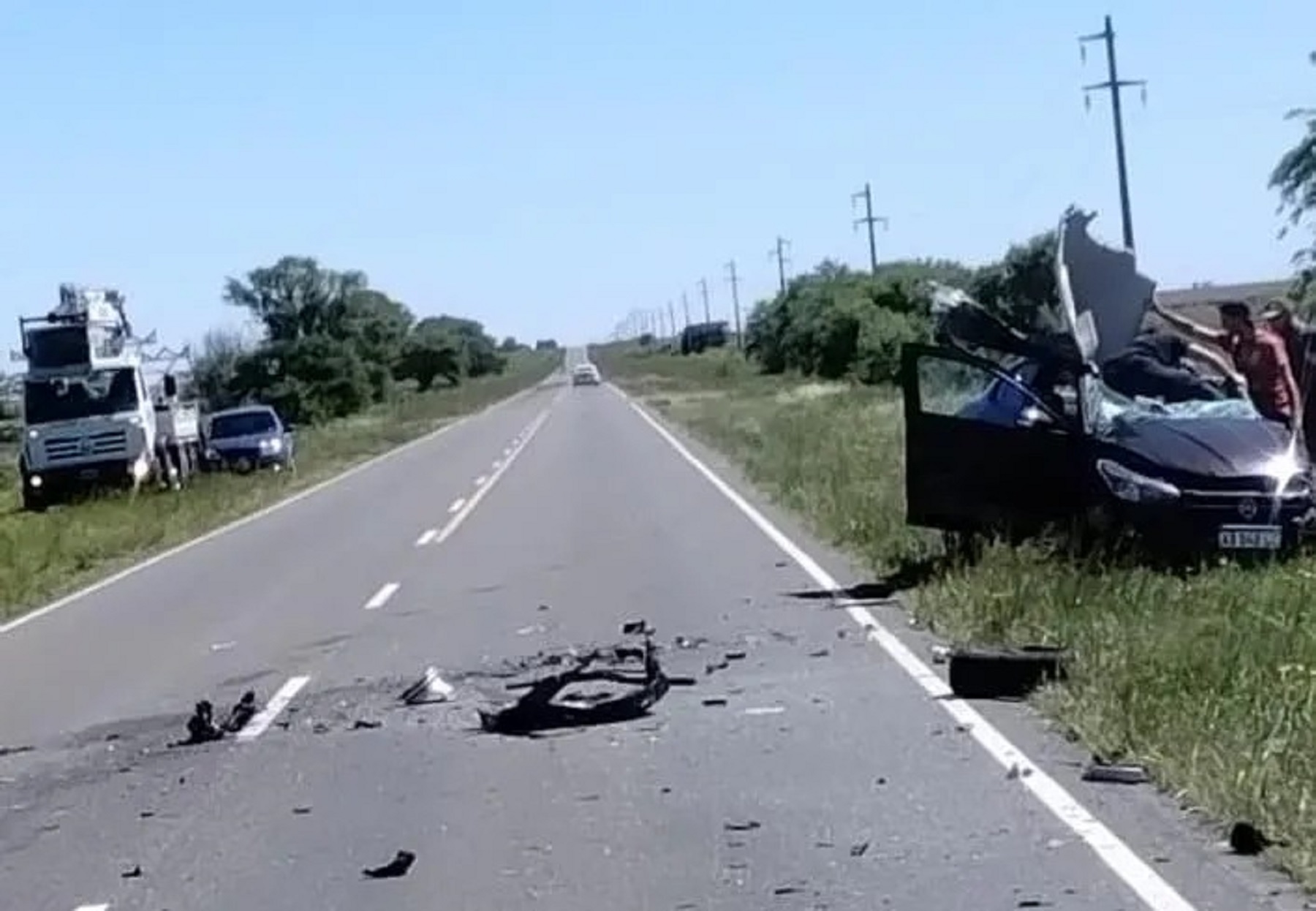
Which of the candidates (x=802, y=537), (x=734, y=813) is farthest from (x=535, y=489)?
(x=734, y=813)

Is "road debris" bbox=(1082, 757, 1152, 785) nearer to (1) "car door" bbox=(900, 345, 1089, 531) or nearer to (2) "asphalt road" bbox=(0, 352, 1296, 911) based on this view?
(2) "asphalt road" bbox=(0, 352, 1296, 911)

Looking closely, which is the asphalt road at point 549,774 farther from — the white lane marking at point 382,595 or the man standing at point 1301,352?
the man standing at point 1301,352

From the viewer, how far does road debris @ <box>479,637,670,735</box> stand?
12.8 m

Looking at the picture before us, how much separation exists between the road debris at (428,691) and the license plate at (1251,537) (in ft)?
18.2

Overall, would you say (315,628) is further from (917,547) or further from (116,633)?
(917,547)

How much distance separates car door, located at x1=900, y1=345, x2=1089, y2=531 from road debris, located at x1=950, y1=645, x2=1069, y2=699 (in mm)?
4728

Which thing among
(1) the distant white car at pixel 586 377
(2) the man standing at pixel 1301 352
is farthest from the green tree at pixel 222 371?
(2) the man standing at pixel 1301 352

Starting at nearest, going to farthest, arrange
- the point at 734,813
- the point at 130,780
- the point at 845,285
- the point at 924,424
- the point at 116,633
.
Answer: the point at 734,813 < the point at 130,780 < the point at 924,424 < the point at 116,633 < the point at 845,285

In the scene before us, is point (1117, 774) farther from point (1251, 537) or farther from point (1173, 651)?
point (1251, 537)

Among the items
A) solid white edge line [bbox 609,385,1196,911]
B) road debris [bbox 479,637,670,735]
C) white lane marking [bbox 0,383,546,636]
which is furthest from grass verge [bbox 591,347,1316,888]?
white lane marking [bbox 0,383,546,636]

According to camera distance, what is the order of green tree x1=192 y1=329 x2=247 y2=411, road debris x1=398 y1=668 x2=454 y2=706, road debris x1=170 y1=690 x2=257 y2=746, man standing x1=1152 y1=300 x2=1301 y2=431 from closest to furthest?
road debris x1=170 y1=690 x2=257 y2=746 < road debris x1=398 y1=668 x2=454 y2=706 < man standing x1=1152 y1=300 x2=1301 y2=431 < green tree x1=192 y1=329 x2=247 y2=411

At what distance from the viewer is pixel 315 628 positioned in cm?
1883

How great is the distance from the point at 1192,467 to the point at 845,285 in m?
96.5

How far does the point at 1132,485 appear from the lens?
17.0m
